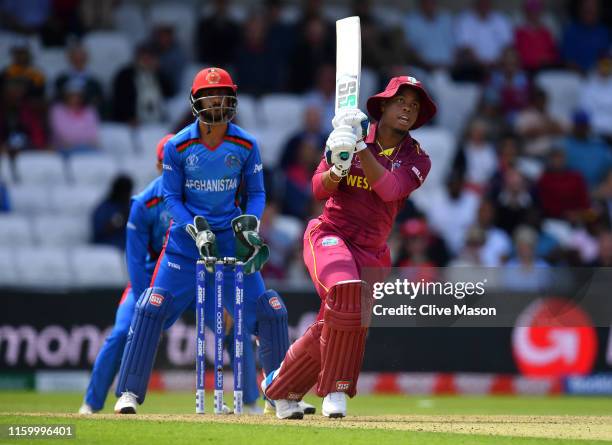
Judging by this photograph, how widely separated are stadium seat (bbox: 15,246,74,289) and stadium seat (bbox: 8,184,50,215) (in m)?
0.71

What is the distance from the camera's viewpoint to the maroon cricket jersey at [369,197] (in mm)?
7586

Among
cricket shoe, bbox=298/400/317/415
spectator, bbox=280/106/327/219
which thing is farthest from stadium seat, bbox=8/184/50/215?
cricket shoe, bbox=298/400/317/415

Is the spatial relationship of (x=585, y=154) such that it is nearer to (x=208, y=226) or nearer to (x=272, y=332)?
(x=272, y=332)

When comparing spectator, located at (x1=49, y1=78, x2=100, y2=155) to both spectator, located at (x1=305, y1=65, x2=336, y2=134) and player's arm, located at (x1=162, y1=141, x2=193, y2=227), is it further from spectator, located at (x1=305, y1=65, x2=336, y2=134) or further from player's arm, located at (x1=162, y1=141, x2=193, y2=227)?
player's arm, located at (x1=162, y1=141, x2=193, y2=227)

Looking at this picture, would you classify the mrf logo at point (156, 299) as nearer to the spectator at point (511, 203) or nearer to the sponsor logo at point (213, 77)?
the sponsor logo at point (213, 77)

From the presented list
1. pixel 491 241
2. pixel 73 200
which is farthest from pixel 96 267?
pixel 491 241

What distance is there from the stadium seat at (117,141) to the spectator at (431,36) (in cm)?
398

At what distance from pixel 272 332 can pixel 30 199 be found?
6394 mm

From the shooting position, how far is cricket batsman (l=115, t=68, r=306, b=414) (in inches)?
318

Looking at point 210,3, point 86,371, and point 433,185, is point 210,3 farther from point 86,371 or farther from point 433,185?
point 86,371

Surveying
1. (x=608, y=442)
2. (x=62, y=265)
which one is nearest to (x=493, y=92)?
(x=62, y=265)

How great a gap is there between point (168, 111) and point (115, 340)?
666 centimetres

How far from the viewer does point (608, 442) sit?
6.94m

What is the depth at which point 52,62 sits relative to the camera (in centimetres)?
1536
